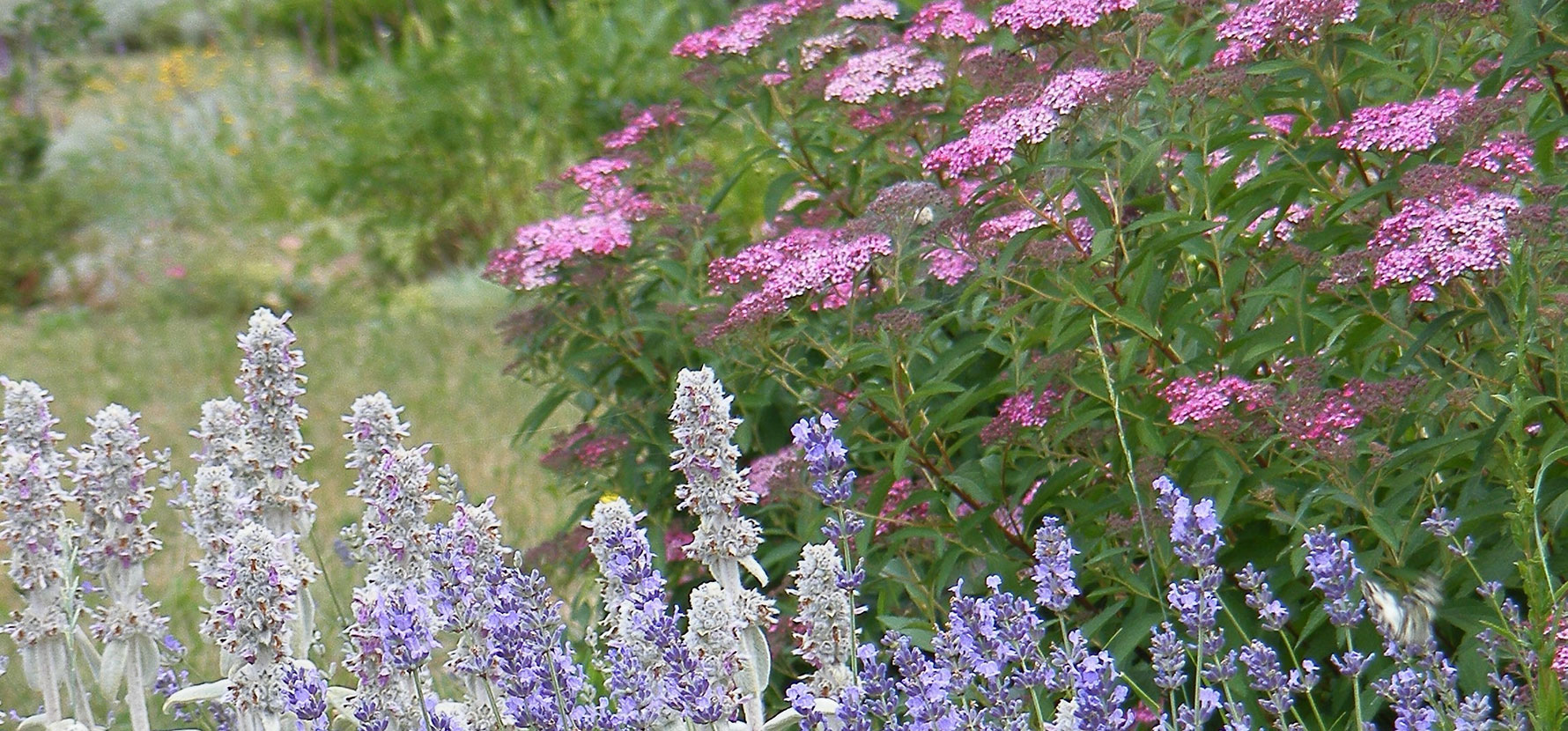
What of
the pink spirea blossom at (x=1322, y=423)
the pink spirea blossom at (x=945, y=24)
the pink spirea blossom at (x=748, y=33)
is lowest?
the pink spirea blossom at (x=1322, y=423)

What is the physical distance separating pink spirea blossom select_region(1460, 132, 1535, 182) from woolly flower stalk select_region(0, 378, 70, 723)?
2079 mm

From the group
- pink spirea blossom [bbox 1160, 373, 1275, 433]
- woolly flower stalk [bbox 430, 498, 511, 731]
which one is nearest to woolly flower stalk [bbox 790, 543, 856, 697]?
woolly flower stalk [bbox 430, 498, 511, 731]

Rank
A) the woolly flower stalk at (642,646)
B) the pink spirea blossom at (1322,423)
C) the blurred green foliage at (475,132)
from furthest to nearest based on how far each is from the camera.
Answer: the blurred green foliage at (475,132) → the pink spirea blossom at (1322,423) → the woolly flower stalk at (642,646)

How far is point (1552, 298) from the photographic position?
91.0 inches

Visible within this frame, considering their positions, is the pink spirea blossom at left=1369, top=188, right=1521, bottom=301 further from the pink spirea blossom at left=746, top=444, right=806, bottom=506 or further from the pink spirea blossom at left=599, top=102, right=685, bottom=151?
the pink spirea blossom at left=599, top=102, right=685, bottom=151

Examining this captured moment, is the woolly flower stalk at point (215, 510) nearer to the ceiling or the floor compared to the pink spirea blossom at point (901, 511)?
nearer to the ceiling

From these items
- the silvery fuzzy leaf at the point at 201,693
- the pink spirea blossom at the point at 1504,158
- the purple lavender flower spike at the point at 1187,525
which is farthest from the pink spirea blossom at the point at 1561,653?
the silvery fuzzy leaf at the point at 201,693

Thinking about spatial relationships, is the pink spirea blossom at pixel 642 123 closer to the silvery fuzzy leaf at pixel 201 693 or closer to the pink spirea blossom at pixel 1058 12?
the pink spirea blossom at pixel 1058 12

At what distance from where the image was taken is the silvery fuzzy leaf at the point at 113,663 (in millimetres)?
2645

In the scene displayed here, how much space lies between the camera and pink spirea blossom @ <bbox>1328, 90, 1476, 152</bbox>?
8.07 feet

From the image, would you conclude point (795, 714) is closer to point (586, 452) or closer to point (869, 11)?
point (586, 452)

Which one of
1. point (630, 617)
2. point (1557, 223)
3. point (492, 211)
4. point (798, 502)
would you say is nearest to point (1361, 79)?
point (1557, 223)

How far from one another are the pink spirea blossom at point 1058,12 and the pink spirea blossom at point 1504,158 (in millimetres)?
614

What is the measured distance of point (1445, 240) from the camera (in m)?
2.23
